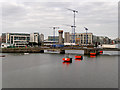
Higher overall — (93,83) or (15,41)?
(15,41)

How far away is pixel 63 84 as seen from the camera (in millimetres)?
32094

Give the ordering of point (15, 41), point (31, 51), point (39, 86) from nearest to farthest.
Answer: point (39, 86) < point (31, 51) < point (15, 41)

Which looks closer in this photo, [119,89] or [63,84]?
[119,89]

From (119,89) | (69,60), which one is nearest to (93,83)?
(119,89)

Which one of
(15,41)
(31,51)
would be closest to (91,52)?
(31,51)

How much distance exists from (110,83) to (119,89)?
4.32m

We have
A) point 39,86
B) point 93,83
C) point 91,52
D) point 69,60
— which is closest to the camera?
point 39,86

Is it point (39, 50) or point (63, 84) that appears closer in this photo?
point (63, 84)

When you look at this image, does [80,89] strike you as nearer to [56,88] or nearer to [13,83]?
[56,88]

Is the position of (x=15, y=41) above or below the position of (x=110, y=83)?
above

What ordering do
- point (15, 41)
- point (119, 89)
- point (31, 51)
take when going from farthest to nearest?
point (15, 41)
point (31, 51)
point (119, 89)

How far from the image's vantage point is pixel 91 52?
108562 mm

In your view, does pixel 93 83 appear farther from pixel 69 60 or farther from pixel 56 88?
pixel 69 60

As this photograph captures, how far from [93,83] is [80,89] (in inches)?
215
